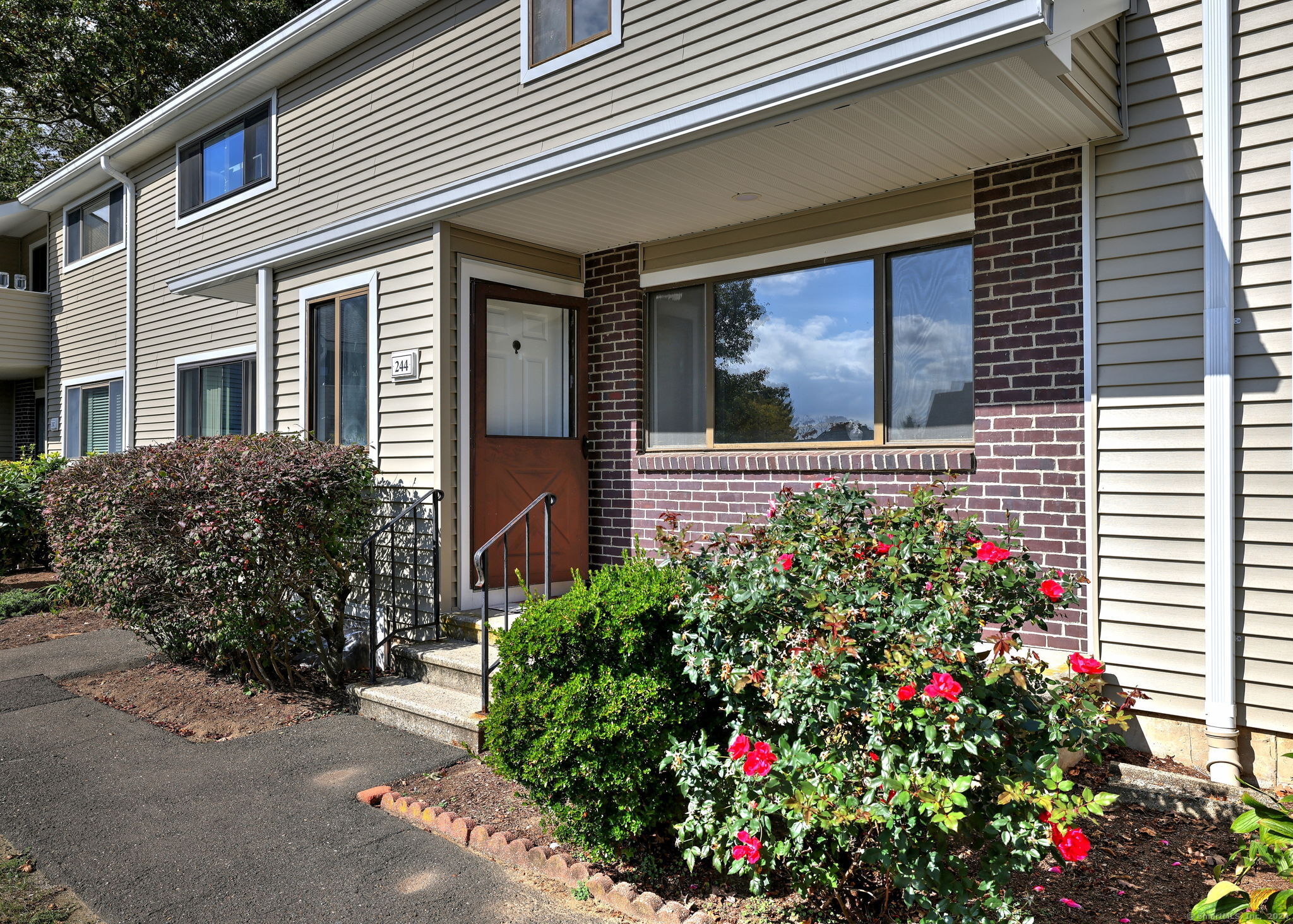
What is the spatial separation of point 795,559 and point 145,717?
486 centimetres

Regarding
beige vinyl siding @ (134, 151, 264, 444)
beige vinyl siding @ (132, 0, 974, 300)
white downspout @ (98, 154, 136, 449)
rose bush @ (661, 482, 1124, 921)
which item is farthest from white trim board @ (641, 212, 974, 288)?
white downspout @ (98, 154, 136, 449)

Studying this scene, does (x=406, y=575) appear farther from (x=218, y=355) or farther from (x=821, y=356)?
(x=218, y=355)

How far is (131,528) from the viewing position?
243 inches

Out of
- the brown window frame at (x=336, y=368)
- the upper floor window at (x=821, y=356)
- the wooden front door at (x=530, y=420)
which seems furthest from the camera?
the brown window frame at (x=336, y=368)

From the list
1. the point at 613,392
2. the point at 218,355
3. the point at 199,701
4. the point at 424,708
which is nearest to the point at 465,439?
the point at 613,392

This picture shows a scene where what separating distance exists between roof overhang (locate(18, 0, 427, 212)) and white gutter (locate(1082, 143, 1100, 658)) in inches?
212

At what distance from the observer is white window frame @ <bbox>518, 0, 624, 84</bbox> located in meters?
5.58

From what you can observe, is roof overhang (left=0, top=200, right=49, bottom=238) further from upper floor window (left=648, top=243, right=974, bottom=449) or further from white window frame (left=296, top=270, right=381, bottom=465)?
upper floor window (left=648, top=243, right=974, bottom=449)

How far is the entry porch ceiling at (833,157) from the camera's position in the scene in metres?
4.03

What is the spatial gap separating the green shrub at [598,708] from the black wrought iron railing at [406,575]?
8.68 feet

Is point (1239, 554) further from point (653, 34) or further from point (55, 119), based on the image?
point (55, 119)

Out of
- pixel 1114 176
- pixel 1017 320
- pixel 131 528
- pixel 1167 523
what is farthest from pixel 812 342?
pixel 131 528

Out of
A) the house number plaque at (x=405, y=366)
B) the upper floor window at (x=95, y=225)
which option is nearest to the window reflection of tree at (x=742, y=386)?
the house number plaque at (x=405, y=366)

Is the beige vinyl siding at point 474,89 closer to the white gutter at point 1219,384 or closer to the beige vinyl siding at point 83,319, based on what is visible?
the white gutter at point 1219,384
